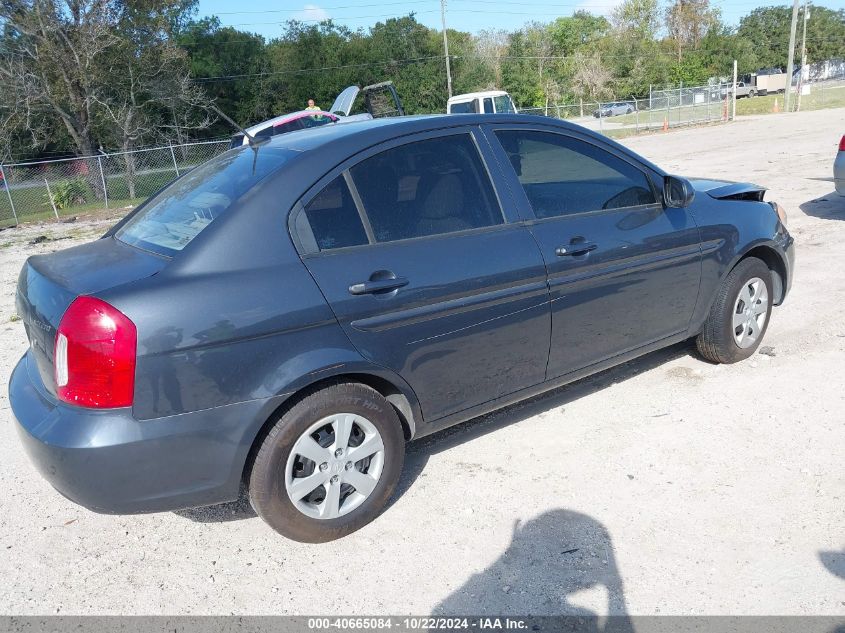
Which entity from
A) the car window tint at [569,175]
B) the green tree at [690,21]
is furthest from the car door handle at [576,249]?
the green tree at [690,21]

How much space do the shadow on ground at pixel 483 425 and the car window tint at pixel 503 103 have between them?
18786 millimetres

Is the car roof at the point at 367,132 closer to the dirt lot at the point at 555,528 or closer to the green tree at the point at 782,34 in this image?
the dirt lot at the point at 555,528

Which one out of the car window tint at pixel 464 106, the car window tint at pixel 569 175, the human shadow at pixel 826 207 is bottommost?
the human shadow at pixel 826 207

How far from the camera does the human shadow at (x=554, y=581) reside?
2.61 meters

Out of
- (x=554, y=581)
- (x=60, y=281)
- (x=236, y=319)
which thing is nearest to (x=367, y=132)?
(x=236, y=319)

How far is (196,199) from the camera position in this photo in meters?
3.26

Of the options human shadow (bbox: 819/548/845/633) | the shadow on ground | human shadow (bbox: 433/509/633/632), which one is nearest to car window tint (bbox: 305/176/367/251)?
the shadow on ground

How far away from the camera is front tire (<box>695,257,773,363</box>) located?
434cm

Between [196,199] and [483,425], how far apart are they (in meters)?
2.04

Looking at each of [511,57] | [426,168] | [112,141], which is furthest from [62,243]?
[511,57]

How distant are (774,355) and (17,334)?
654cm

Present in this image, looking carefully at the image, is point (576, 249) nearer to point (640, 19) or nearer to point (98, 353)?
point (98, 353)

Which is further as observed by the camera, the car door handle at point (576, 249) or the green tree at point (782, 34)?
the green tree at point (782, 34)

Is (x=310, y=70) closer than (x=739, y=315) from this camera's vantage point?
No
